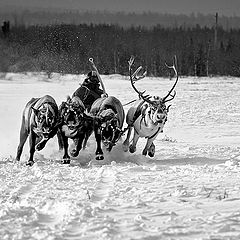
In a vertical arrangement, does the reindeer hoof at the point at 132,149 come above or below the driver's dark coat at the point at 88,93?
below

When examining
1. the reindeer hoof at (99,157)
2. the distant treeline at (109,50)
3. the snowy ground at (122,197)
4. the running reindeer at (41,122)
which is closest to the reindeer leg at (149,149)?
the snowy ground at (122,197)

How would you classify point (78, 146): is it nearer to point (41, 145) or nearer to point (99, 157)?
point (99, 157)

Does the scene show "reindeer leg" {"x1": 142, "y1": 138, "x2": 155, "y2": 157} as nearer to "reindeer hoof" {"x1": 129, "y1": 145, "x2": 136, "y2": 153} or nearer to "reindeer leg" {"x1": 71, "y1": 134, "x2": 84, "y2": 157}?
"reindeer hoof" {"x1": 129, "y1": 145, "x2": 136, "y2": 153}

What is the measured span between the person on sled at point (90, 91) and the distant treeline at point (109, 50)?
47.5 m

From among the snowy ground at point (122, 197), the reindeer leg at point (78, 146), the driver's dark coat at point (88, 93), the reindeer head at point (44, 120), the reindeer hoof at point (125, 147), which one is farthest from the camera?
the driver's dark coat at point (88, 93)

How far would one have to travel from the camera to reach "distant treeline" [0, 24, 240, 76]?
227 feet

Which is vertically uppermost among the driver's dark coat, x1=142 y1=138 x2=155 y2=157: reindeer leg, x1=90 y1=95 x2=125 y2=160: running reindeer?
the driver's dark coat

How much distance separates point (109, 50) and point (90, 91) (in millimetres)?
78949

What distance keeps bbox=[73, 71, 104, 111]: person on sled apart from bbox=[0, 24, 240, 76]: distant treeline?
47496mm

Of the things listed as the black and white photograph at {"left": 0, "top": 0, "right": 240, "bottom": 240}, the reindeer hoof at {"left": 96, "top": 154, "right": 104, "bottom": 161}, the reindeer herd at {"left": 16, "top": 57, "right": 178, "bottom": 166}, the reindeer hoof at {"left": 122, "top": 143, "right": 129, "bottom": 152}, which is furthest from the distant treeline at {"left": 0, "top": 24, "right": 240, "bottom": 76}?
the reindeer hoof at {"left": 96, "top": 154, "right": 104, "bottom": 161}

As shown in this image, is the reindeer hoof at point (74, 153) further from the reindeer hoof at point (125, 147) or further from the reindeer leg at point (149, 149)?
the reindeer leg at point (149, 149)

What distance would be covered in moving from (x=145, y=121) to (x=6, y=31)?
79408mm

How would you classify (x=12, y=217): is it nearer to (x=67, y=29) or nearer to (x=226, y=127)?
(x=226, y=127)

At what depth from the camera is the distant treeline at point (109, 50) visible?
227 ft
